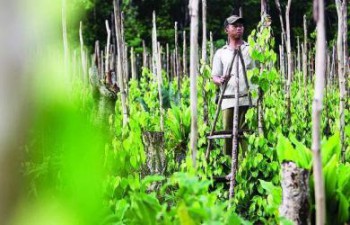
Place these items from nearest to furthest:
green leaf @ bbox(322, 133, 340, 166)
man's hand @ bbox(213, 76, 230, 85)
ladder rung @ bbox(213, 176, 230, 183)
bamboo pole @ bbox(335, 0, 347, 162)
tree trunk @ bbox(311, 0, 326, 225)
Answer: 1. tree trunk @ bbox(311, 0, 326, 225)
2. green leaf @ bbox(322, 133, 340, 166)
3. ladder rung @ bbox(213, 176, 230, 183)
4. man's hand @ bbox(213, 76, 230, 85)
5. bamboo pole @ bbox(335, 0, 347, 162)

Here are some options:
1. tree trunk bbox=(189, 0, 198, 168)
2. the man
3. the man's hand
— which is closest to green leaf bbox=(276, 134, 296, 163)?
tree trunk bbox=(189, 0, 198, 168)

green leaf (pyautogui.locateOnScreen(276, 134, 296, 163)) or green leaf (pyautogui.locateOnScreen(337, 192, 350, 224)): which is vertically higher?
green leaf (pyautogui.locateOnScreen(276, 134, 296, 163))

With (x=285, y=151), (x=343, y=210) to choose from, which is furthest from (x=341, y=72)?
(x=343, y=210)

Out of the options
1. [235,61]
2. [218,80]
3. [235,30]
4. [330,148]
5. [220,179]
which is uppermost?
[235,30]

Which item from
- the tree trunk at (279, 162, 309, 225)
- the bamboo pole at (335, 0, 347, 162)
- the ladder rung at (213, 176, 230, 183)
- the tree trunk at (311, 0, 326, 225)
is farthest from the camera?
the bamboo pole at (335, 0, 347, 162)

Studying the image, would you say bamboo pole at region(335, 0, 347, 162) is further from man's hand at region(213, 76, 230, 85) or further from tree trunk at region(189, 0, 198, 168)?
tree trunk at region(189, 0, 198, 168)

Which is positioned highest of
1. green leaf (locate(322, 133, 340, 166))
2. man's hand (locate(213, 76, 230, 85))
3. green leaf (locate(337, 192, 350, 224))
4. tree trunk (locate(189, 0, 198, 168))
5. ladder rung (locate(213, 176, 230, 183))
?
tree trunk (locate(189, 0, 198, 168))

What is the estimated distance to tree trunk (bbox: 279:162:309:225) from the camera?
5.26 ft

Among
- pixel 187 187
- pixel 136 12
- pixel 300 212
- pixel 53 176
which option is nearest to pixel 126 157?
pixel 300 212

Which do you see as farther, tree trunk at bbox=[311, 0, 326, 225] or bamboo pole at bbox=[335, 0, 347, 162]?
bamboo pole at bbox=[335, 0, 347, 162]

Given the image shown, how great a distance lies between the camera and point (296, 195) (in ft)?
5.27

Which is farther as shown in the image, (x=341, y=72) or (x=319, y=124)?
(x=341, y=72)

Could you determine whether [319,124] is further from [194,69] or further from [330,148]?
[330,148]

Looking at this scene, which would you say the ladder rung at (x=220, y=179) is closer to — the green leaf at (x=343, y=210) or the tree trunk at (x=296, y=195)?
the green leaf at (x=343, y=210)
